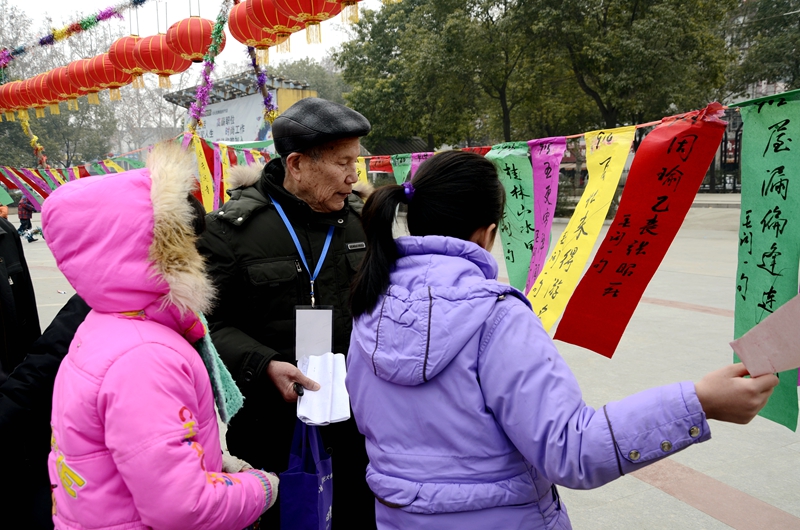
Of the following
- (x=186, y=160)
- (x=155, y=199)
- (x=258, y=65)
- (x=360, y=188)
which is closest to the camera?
(x=155, y=199)

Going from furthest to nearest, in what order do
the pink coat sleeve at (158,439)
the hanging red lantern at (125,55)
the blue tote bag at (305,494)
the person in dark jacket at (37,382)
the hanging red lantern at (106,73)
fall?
the hanging red lantern at (106,73)
the hanging red lantern at (125,55)
the blue tote bag at (305,494)
the person in dark jacket at (37,382)
the pink coat sleeve at (158,439)

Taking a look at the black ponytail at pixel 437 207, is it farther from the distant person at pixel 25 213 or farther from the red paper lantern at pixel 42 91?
the distant person at pixel 25 213

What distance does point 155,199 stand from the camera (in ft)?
4.06

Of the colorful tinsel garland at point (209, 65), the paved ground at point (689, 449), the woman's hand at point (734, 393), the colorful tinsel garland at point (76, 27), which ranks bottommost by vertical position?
the paved ground at point (689, 449)

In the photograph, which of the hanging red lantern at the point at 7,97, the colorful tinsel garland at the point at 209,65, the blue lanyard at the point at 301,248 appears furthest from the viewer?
the hanging red lantern at the point at 7,97

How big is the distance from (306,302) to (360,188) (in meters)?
0.58

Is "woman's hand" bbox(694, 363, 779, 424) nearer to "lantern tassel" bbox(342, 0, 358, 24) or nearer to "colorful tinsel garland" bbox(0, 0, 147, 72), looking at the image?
"lantern tassel" bbox(342, 0, 358, 24)

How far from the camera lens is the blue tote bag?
1684 mm

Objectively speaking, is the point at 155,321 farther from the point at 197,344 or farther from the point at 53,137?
the point at 53,137

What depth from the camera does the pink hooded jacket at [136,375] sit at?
1.11 meters

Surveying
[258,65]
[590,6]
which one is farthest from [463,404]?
[590,6]

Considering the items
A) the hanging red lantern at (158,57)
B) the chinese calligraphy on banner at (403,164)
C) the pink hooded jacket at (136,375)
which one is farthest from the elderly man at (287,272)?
the hanging red lantern at (158,57)

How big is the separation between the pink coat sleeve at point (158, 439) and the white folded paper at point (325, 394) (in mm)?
452

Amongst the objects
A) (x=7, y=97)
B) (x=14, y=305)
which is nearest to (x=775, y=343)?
(x=14, y=305)
